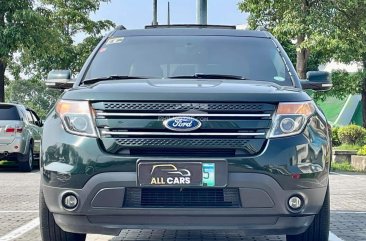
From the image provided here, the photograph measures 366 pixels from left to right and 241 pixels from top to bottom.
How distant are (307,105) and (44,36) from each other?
1759 cm

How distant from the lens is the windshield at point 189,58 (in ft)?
18.1

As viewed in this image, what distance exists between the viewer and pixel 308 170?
4.40 m

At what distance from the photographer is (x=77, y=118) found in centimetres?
445

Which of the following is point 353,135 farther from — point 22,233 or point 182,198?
point 182,198

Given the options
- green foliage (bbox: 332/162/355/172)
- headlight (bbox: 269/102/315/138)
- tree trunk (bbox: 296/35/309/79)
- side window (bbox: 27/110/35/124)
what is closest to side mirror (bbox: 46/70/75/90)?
headlight (bbox: 269/102/315/138)

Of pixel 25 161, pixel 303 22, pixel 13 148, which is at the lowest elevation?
pixel 25 161

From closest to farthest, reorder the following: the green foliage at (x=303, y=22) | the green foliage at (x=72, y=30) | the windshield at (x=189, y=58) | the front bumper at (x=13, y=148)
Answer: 1. the windshield at (x=189, y=58)
2. the front bumper at (x=13, y=148)
3. the green foliage at (x=303, y=22)
4. the green foliage at (x=72, y=30)

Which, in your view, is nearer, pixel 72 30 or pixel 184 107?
pixel 184 107

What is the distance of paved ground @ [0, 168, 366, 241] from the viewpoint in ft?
20.1

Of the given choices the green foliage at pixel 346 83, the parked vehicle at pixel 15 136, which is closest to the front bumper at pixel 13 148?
the parked vehicle at pixel 15 136

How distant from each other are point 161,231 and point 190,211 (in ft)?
7.64

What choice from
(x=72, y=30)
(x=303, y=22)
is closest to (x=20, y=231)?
(x=303, y=22)

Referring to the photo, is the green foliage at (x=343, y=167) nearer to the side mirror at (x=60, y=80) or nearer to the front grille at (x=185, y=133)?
the side mirror at (x=60, y=80)

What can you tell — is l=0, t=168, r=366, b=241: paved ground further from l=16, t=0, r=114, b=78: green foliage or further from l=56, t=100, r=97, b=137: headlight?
l=16, t=0, r=114, b=78: green foliage
